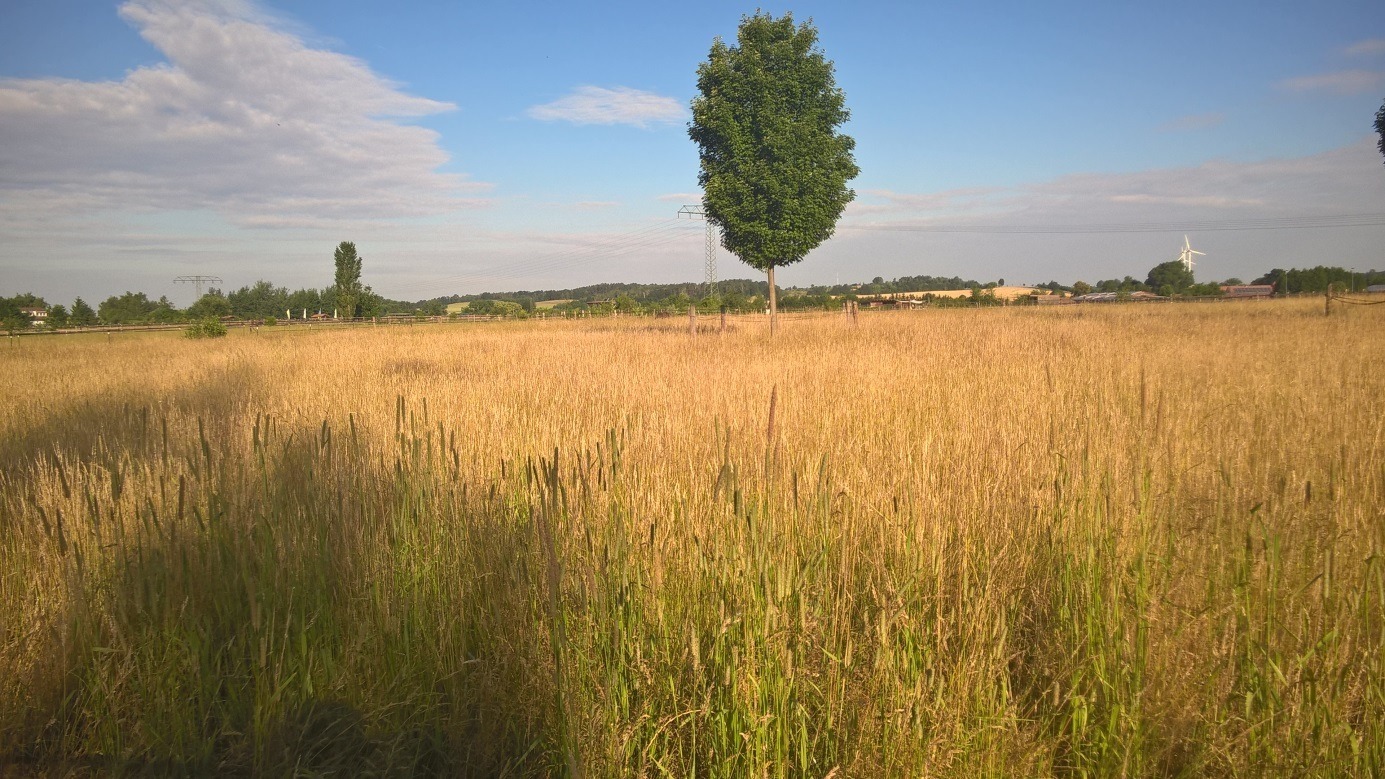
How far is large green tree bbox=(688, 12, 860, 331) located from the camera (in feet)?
63.5

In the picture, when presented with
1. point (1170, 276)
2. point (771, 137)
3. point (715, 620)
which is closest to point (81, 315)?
point (771, 137)

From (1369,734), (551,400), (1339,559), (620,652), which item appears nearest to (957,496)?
(1339,559)

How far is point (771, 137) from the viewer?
19.1m

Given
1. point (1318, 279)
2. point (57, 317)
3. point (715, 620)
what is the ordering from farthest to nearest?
point (1318, 279) < point (57, 317) < point (715, 620)

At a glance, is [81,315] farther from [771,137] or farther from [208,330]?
[771,137]

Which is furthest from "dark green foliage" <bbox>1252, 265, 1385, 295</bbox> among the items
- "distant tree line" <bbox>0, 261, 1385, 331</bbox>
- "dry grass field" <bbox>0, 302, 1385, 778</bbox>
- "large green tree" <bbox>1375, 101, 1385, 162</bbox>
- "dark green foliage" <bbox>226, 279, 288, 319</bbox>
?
"dark green foliage" <bbox>226, 279, 288, 319</bbox>

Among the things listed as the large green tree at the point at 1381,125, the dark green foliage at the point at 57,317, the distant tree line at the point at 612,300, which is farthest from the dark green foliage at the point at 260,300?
the large green tree at the point at 1381,125

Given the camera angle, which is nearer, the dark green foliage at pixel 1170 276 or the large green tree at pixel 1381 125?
the large green tree at pixel 1381 125

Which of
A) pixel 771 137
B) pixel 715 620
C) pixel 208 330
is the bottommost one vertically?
pixel 715 620

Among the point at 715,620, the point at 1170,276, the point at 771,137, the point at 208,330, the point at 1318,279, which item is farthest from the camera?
the point at 1170,276

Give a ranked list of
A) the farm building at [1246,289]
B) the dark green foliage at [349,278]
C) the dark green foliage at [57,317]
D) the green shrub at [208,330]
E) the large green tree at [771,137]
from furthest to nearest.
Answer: the dark green foliage at [349,278] < the farm building at [1246,289] < the dark green foliage at [57,317] < the green shrub at [208,330] < the large green tree at [771,137]

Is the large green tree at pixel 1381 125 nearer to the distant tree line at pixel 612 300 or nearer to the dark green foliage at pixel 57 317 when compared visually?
the distant tree line at pixel 612 300

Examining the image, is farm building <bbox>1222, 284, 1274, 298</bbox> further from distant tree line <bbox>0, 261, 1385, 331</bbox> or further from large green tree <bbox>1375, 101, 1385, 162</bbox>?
large green tree <bbox>1375, 101, 1385, 162</bbox>

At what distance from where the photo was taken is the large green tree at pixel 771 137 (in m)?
19.3
